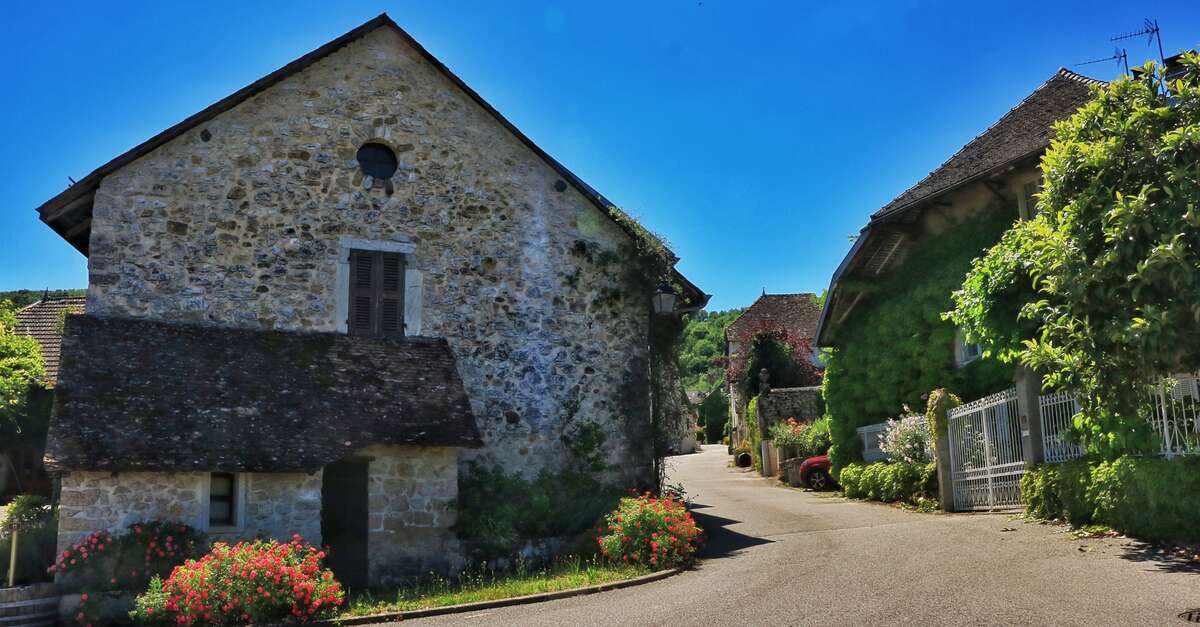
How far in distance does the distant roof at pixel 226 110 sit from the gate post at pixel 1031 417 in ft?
Result: 18.4

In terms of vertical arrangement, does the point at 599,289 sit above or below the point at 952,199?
below

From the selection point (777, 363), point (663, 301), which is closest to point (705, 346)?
point (777, 363)

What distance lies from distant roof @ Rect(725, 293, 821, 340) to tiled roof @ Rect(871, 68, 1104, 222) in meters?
21.1

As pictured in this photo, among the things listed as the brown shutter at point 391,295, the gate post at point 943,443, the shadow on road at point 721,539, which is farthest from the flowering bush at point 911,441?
the brown shutter at point 391,295

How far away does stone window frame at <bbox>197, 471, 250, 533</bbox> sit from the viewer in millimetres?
11680

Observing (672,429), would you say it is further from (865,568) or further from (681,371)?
(865,568)

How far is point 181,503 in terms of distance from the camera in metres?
11.5

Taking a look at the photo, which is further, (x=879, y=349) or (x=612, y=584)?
(x=879, y=349)

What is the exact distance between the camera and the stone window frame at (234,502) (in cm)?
1168

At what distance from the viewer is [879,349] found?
1970cm

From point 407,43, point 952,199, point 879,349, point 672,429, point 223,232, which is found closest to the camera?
point 223,232

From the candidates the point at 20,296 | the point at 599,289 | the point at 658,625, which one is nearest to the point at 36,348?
the point at 599,289

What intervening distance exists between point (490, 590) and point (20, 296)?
4243cm

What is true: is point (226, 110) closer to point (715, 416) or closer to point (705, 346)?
point (715, 416)
